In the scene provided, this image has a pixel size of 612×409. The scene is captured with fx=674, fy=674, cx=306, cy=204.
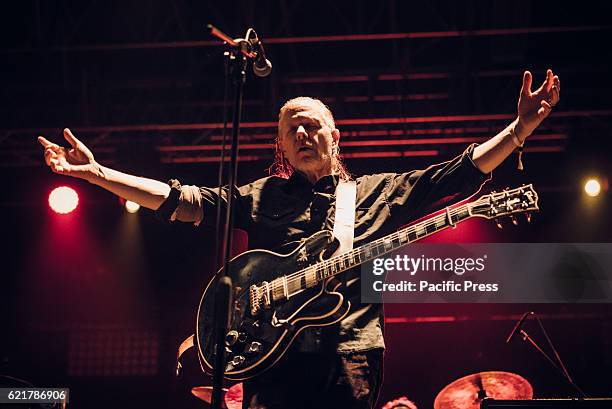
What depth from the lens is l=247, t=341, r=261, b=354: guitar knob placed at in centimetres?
288

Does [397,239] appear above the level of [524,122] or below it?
below

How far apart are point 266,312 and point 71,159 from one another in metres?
1.14

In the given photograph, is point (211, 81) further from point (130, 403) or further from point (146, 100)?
point (130, 403)

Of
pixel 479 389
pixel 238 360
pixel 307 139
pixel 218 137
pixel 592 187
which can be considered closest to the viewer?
pixel 238 360

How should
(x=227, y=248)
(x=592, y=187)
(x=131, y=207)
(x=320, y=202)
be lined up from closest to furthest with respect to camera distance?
(x=227, y=248), (x=320, y=202), (x=592, y=187), (x=131, y=207)

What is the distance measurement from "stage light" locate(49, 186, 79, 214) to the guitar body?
6.27 m

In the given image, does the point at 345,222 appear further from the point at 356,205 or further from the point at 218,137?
the point at 218,137

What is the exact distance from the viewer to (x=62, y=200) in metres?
8.84

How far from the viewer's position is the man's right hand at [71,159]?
3002mm

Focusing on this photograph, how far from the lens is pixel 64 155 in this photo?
309cm

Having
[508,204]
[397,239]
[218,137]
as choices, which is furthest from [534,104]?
[218,137]

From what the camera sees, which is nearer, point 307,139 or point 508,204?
point 508,204

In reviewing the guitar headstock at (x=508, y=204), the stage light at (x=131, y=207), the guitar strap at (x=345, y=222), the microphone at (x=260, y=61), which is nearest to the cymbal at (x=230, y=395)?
the guitar strap at (x=345, y=222)

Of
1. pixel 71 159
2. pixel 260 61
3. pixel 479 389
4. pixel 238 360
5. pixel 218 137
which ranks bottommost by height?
pixel 238 360
